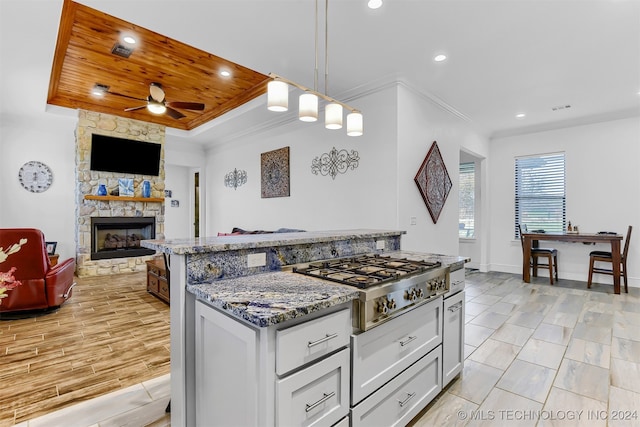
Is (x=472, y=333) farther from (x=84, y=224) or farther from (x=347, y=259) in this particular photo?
(x=84, y=224)

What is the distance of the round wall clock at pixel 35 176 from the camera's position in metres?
5.66

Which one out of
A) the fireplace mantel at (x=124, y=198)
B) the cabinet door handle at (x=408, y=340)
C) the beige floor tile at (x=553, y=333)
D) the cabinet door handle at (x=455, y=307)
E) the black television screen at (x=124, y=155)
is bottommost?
the beige floor tile at (x=553, y=333)

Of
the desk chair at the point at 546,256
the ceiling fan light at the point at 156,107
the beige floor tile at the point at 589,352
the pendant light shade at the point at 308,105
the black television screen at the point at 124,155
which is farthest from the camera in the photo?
the black television screen at the point at 124,155

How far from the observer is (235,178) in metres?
6.63

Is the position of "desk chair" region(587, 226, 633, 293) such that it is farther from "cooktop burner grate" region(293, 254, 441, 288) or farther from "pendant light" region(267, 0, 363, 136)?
"pendant light" region(267, 0, 363, 136)

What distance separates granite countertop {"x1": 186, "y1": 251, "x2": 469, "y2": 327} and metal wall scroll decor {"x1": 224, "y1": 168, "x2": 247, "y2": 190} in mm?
4948

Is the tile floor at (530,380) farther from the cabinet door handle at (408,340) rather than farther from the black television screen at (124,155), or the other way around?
the black television screen at (124,155)

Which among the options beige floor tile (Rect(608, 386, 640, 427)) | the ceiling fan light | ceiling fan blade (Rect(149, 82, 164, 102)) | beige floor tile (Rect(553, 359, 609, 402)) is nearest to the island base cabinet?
beige floor tile (Rect(608, 386, 640, 427))

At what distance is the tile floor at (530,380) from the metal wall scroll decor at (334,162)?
2.37 metres

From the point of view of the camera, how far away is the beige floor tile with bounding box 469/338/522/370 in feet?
8.34

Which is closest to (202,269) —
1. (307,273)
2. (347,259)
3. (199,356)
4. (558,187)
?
(199,356)

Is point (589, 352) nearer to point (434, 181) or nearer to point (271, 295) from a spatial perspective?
point (434, 181)

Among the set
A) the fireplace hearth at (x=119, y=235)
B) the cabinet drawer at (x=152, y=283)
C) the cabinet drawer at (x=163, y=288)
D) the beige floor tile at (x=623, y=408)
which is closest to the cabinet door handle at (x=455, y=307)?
the beige floor tile at (x=623, y=408)

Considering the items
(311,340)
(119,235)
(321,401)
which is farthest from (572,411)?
(119,235)
